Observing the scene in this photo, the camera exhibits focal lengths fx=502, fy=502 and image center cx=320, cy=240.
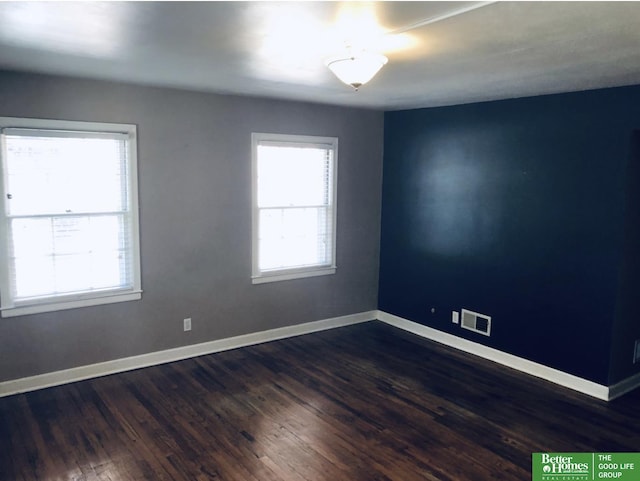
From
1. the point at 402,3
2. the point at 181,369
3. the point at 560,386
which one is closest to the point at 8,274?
the point at 181,369

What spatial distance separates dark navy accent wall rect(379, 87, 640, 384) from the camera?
4016mm

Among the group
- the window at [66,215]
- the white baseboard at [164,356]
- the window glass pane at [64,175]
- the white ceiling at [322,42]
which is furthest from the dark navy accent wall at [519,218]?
the window glass pane at [64,175]

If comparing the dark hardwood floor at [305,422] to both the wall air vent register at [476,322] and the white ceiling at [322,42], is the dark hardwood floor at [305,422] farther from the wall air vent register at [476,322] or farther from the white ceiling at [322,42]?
the white ceiling at [322,42]

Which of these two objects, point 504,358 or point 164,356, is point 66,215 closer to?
point 164,356

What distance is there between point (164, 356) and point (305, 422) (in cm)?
171

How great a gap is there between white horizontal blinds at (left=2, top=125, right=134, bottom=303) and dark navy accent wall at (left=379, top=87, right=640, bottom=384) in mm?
3027

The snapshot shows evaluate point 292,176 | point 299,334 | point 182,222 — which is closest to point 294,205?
point 292,176

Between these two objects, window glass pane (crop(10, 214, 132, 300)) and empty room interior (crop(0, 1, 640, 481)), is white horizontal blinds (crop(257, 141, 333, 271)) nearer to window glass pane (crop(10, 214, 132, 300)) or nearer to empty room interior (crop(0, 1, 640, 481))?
empty room interior (crop(0, 1, 640, 481))

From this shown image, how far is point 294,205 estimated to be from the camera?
534 cm

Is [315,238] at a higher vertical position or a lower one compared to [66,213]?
lower

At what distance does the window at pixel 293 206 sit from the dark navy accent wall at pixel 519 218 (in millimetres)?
838

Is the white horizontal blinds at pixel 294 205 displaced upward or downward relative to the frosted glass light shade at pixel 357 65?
downward

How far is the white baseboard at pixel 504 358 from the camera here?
4148 mm

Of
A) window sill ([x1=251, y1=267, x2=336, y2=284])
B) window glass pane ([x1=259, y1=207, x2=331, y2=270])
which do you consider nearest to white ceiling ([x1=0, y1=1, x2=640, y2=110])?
window glass pane ([x1=259, y1=207, x2=331, y2=270])
